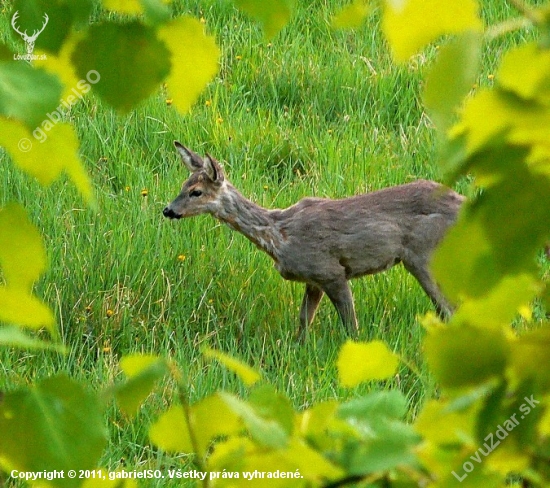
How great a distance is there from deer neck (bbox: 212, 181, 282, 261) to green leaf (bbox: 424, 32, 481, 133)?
5.52 m

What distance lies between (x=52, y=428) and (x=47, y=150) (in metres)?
0.29

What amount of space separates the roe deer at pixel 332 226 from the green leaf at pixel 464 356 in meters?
5.29

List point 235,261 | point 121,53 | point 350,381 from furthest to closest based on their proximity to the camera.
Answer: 1. point 235,261
2. point 350,381
3. point 121,53

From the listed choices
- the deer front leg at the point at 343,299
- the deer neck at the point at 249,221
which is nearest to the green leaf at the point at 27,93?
the deer front leg at the point at 343,299

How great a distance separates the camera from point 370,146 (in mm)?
6984

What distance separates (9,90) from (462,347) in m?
0.42

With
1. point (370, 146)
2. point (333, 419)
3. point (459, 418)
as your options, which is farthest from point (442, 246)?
point (370, 146)

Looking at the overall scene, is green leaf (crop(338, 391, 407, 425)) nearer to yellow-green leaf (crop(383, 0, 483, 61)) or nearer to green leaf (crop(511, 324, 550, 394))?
green leaf (crop(511, 324, 550, 394))

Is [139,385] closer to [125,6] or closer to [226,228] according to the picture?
[125,6]

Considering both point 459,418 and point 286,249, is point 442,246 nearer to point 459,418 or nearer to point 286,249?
point 459,418

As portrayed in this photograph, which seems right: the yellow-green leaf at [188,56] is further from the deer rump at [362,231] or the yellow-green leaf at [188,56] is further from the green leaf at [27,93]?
the deer rump at [362,231]

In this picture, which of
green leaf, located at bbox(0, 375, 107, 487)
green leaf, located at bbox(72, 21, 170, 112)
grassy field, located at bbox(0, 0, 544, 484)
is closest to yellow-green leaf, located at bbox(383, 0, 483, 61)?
green leaf, located at bbox(72, 21, 170, 112)

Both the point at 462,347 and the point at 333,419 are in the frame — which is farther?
the point at 333,419

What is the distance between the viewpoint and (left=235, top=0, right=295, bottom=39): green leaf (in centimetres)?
103
